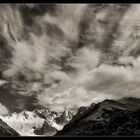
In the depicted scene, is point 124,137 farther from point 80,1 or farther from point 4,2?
point 4,2

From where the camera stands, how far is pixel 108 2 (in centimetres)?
578

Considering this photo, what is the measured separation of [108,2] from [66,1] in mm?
978

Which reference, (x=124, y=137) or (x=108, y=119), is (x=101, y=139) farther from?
(x=108, y=119)

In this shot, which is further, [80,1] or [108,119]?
[108,119]

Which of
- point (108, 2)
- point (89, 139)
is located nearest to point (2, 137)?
point (89, 139)

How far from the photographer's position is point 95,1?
5.76 meters

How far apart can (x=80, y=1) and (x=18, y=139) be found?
11.3 ft

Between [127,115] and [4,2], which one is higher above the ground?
[127,115]

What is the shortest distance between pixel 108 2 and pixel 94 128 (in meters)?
181

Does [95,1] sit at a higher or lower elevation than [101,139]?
higher

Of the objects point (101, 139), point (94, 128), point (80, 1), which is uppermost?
point (94, 128)

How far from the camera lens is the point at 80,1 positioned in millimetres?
5719

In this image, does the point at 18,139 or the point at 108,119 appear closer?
the point at 18,139

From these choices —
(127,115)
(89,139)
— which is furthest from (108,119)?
(89,139)
